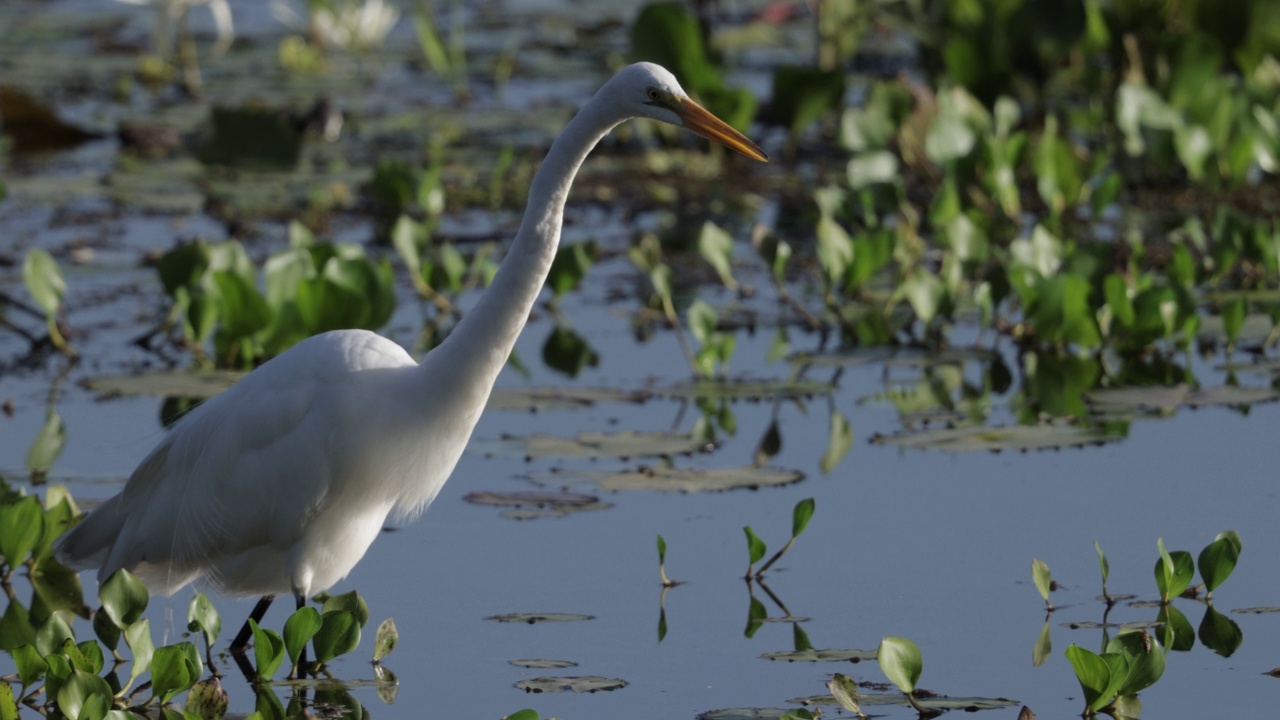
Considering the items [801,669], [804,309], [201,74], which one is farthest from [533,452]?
[201,74]

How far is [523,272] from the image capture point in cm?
371

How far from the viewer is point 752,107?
28.4 ft

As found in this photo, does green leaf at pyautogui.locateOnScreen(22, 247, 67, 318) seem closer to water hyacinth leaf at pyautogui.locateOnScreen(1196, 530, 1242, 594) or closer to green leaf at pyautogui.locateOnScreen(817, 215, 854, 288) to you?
green leaf at pyautogui.locateOnScreen(817, 215, 854, 288)

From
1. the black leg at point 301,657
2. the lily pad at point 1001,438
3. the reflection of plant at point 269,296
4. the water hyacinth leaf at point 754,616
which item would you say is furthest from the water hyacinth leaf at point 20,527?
the lily pad at point 1001,438

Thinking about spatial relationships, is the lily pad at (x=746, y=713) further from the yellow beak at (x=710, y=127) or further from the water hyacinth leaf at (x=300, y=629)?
the yellow beak at (x=710, y=127)

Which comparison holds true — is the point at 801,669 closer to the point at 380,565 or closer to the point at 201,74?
the point at 380,565

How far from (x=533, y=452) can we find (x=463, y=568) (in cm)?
67

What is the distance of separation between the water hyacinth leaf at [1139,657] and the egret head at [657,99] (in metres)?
1.14

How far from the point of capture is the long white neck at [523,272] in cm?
368

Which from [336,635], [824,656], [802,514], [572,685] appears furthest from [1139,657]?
[336,635]

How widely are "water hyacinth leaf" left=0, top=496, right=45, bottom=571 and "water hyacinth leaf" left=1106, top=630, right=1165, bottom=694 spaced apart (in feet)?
7.92

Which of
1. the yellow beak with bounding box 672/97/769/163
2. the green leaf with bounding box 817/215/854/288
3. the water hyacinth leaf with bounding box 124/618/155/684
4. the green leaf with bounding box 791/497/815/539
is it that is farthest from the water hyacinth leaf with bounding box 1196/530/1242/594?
the green leaf with bounding box 817/215/854/288

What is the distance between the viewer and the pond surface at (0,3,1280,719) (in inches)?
153

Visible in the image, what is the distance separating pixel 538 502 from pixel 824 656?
124 centimetres
